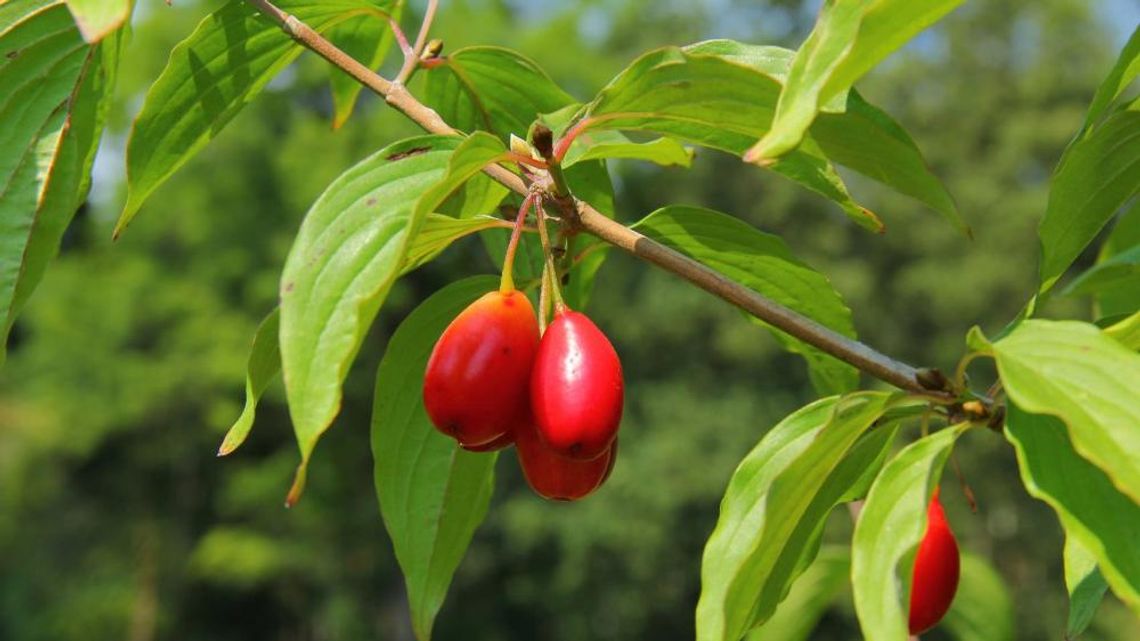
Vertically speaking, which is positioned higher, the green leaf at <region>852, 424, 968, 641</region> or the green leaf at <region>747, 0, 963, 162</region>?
the green leaf at <region>747, 0, 963, 162</region>

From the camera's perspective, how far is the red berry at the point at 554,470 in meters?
0.90

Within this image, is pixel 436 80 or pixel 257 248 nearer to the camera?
pixel 436 80

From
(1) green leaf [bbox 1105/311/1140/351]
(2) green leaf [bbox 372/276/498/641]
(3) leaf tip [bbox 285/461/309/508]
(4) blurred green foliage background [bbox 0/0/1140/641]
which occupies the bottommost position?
(4) blurred green foliage background [bbox 0/0/1140/641]

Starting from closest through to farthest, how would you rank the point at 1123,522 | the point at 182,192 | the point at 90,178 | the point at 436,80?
the point at 1123,522, the point at 90,178, the point at 436,80, the point at 182,192

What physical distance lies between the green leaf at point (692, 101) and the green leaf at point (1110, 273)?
18 cm

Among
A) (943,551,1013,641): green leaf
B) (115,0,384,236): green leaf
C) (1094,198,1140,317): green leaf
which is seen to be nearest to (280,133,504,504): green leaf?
(115,0,384,236): green leaf

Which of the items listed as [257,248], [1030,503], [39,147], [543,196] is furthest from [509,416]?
[257,248]

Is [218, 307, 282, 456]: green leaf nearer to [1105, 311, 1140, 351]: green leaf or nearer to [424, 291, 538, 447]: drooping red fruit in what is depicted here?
[424, 291, 538, 447]: drooping red fruit

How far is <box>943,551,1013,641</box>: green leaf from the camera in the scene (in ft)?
5.46

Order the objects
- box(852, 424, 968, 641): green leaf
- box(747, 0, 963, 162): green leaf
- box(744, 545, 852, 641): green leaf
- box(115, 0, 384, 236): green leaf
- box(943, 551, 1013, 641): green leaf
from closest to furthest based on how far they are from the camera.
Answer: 1. box(747, 0, 963, 162): green leaf
2. box(852, 424, 968, 641): green leaf
3. box(115, 0, 384, 236): green leaf
4. box(744, 545, 852, 641): green leaf
5. box(943, 551, 1013, 641): green leaf

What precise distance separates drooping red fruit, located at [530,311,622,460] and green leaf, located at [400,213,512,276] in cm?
9

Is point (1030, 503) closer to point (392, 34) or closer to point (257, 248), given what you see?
point (257, 248)

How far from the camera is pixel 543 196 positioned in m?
0.89

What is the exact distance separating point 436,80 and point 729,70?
A: 0.42m
